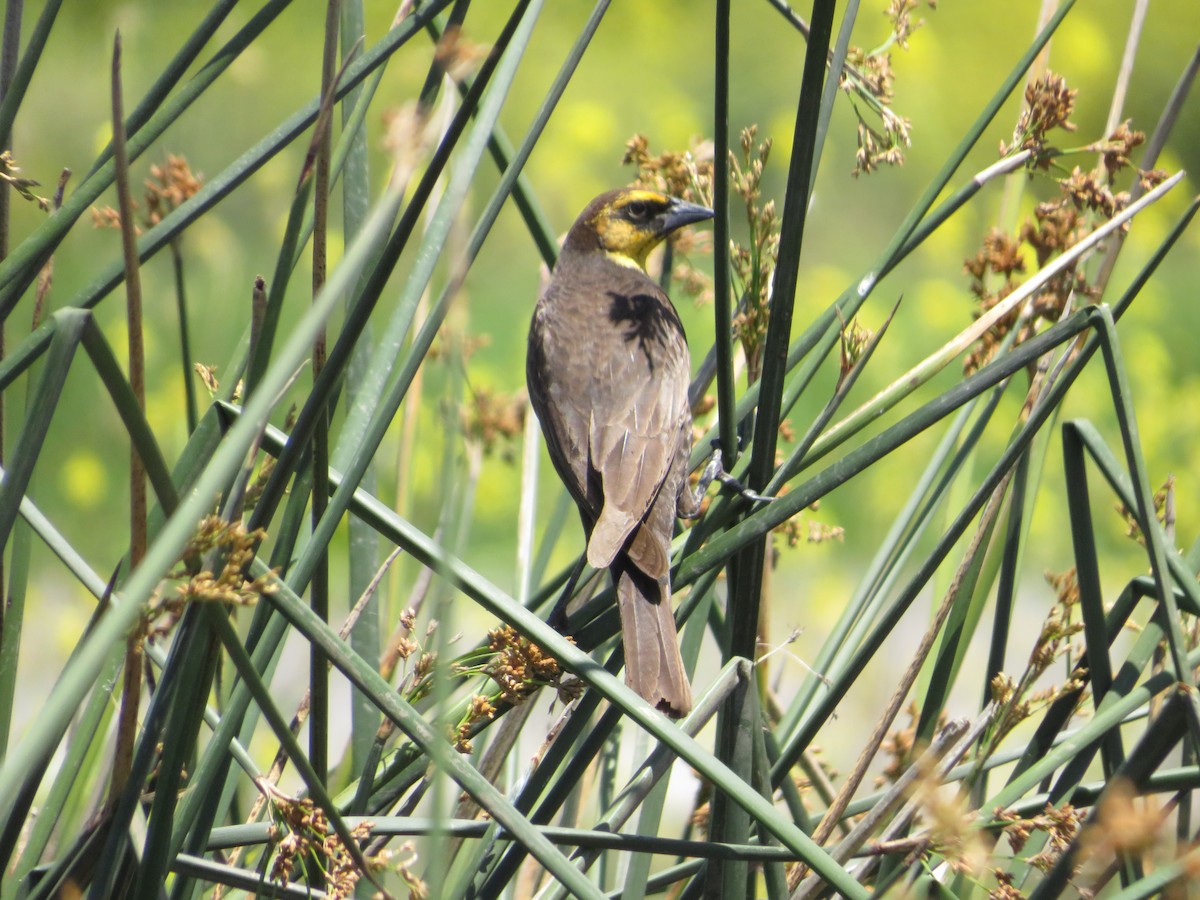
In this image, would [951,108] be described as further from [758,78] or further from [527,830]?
[527,830]

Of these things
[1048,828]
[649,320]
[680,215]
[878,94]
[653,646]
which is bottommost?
[1048,828]

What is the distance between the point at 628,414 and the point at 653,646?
2.30 ft

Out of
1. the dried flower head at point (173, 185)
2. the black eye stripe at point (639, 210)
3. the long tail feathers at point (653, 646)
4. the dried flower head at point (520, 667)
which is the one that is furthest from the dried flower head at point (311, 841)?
the black eye stripe at point (639, 210)

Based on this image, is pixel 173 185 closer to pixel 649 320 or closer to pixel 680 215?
pixel 649 320

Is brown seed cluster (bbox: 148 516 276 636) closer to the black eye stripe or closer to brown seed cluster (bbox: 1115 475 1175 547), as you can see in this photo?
brown seed cluster (bbox: 1115 475 1175 547)

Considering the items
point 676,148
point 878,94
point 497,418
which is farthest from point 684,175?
point 676,148

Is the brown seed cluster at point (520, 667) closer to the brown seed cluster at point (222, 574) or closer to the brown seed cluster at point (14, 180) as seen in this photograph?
the brown seed cluster at point (222, 574)

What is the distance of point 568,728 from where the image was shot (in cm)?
137

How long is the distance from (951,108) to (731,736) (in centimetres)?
736

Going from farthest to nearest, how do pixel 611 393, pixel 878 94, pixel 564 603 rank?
pixel 611 393, pixel 564 603, pixel 878 94

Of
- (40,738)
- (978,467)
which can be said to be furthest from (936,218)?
(978,467)

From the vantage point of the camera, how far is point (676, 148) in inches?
225

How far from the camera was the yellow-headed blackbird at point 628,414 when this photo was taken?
1574 millimetres

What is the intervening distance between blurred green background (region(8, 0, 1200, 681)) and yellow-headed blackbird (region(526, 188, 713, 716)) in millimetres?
826
